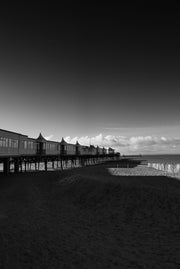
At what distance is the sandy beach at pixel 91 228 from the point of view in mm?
6699

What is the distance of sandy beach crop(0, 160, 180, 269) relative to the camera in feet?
22.0

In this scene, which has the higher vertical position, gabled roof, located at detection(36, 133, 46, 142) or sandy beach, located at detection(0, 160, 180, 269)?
gabled roof, located at detection(36, 133, 46, 142)

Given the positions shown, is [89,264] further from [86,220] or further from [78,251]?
[86,220]

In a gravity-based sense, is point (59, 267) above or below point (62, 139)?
below

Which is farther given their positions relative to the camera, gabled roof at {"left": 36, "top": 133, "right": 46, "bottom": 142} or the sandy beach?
gabled roof at {"left": 36, "top": 133, "right": 46, "bottom": 142}

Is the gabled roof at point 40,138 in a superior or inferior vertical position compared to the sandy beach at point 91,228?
superior

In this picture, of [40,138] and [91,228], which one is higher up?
[40,138]

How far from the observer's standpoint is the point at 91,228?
10008mm

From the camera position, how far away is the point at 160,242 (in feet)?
27.4

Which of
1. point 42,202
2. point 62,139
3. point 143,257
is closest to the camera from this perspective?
point 143,257

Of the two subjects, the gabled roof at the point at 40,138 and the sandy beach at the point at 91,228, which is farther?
the gabled roof at the point at 40,138


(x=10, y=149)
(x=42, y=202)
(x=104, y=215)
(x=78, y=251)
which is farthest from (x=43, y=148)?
(x=78, y=251)

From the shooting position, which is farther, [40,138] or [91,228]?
[40,138]

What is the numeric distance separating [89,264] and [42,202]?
30.3 feet
